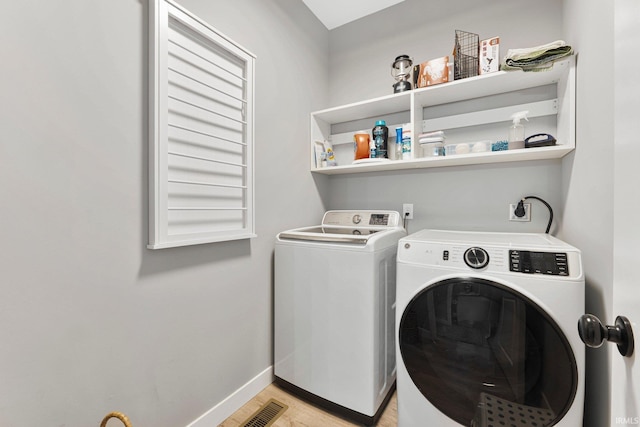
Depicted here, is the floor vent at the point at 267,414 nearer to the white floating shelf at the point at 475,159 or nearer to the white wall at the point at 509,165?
the white wall at the point at 509,165

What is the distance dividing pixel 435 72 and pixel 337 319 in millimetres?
1621

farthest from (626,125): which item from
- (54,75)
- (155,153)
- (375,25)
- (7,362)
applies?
(375,25)

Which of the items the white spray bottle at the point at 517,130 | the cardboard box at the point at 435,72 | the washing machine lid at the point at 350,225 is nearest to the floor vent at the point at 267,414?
the washing machine lid at the point at 350,225

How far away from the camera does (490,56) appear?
1.55 metres

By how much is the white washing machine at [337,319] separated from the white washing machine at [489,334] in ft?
0.52

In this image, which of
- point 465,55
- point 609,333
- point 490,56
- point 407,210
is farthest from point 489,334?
point 465,55

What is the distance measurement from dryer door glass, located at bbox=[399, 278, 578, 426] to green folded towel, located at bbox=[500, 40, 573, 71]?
43.5 inches

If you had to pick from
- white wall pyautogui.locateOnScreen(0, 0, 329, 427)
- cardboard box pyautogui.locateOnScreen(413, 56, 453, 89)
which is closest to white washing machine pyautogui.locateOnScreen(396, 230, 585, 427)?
white wall pyautogui.locateOnScreen(0, 0, 329, 427)

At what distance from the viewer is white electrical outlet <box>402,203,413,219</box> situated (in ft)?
6.60

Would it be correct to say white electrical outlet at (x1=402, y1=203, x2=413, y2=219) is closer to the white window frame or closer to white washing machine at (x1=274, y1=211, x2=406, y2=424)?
white washing machine at (x1=274, y1=211, x2=406, y2=424)

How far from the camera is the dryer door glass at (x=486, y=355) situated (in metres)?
1.02

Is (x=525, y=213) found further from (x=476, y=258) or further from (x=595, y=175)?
(x=476, y=258)

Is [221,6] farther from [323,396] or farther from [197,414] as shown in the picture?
[323,396]

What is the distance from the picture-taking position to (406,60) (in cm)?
186
